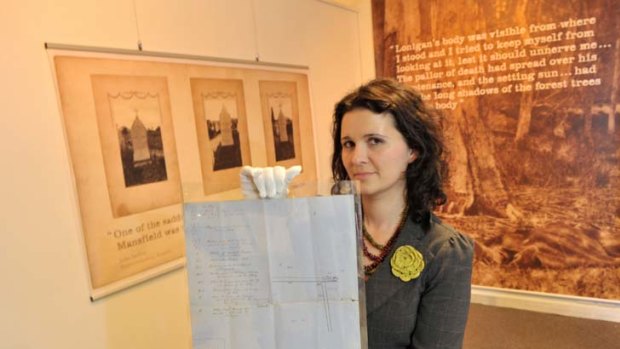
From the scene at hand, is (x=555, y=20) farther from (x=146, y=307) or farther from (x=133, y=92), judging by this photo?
(x=146, y=307)

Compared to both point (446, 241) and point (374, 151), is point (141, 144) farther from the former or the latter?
point (446, 241)

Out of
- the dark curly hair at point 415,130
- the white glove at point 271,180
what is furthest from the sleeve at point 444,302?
the white glove at point 271,180

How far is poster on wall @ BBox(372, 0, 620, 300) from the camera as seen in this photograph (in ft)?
8.46

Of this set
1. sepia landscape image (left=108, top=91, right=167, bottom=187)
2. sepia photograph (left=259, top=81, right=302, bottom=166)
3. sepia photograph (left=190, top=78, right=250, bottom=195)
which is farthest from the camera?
sepia photograph (left=259, top=81, right=302, bottom=166)

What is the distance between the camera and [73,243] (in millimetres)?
1562

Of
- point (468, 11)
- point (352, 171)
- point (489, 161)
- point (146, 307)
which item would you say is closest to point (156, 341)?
point (146, 307)

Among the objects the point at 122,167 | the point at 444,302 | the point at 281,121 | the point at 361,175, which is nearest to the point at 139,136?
the point at 122,167

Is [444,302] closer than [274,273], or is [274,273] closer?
[274,273]

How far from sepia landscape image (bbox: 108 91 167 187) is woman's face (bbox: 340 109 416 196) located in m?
1.06

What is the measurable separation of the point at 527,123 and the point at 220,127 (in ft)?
6.39

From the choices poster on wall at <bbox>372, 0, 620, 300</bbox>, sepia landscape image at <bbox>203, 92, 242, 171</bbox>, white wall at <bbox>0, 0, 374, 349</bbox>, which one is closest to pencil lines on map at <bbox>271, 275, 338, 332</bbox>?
white wall at <bbox>0, 0, 374, 349</bbox>

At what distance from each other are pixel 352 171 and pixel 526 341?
2.17 metres

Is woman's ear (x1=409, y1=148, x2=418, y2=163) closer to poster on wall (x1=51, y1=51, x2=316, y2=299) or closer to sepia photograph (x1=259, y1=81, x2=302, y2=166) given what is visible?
poster on wall (x1=51, y1=51, x2=316, y2=299)

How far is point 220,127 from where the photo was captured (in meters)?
2.16
